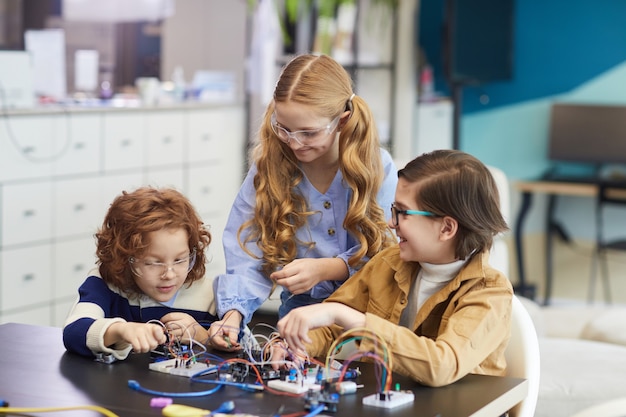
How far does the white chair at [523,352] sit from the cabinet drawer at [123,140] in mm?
3124

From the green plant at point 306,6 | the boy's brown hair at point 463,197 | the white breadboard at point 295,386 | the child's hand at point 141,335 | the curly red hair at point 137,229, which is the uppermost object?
the green plant at point 306,6

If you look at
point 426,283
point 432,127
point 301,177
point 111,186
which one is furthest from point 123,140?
point 426,283

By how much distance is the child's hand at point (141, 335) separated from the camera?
169 centimetres

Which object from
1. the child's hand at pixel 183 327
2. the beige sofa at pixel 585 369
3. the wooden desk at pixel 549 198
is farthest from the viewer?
the wooden desk at pixel 549 198

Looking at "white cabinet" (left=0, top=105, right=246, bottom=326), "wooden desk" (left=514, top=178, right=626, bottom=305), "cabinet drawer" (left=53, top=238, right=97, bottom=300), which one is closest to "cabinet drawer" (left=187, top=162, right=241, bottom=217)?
"white cabinet" (left=0, top=105, right=246, bottom=326)

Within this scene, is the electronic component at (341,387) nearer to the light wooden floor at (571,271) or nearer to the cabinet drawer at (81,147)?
the cabinet drawer at (81,147)

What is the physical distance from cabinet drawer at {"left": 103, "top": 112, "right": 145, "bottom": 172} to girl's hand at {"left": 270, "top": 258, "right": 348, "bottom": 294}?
9.20 feet

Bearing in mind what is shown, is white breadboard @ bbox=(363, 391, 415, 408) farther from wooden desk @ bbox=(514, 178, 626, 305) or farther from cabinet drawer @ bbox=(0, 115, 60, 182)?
wooden desk @ bbox=(514, 178, 626, 305)

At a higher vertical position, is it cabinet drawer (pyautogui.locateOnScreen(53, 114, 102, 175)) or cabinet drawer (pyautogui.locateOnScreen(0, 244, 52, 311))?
cabinet drawer (pyautogui.locateOnScreen(53, 114, 102, 175))

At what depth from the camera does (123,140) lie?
479 cm

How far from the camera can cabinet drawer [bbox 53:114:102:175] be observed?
446cm

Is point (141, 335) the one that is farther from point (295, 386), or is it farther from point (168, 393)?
point (295, 386)

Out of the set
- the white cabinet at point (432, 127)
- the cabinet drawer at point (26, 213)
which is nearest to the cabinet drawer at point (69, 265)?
the cabinet drawer at point (26, 213)

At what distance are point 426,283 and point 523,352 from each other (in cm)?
23
